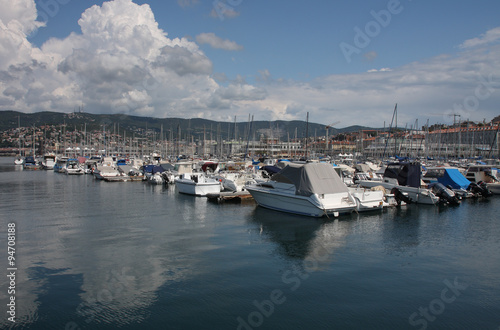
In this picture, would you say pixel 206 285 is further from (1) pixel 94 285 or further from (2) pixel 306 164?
(2) pixel 306 164

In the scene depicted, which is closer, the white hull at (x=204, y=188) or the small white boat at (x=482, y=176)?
the white hull at (x=204, y=188)

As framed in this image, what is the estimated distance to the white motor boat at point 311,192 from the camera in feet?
81.7

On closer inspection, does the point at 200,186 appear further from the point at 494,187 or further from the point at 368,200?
the point at 494,187

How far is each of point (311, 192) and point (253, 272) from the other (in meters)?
11.4

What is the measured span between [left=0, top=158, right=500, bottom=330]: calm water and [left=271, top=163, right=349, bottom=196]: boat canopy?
210cm

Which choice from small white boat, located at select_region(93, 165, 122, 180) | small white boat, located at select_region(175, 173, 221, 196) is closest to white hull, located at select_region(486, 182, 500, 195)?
small white boat, located at select_region(175, 173, 221, 196)

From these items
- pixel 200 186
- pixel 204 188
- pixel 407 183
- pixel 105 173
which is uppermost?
pixel 407 183

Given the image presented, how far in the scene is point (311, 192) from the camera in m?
24.9

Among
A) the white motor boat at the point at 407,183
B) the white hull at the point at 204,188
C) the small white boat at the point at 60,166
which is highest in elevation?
the white motor boat at the point at 407,183

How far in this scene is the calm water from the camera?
10.7 meters

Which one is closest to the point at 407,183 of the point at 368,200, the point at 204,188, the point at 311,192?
the point at 368,200

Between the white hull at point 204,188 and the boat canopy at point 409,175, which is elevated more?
the boat canopy at point 409,175

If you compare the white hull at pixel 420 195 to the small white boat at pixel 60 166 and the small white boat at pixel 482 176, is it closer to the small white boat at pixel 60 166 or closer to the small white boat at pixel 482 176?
the small white boat at pixel 482 176

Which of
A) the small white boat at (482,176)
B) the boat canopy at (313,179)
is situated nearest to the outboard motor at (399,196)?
the boat canopy at (313,179)
